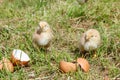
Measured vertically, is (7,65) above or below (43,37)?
below

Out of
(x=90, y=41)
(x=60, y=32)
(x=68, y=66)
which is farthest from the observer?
(x=60, y=32)

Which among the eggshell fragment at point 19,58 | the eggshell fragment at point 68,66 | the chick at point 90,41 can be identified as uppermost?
the chick at point 90,41

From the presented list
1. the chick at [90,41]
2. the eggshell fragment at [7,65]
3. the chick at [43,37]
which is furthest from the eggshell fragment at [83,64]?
the eggshell fragment at [7,65]

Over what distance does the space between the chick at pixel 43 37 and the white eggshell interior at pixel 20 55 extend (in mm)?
167

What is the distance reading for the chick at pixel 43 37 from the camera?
2943 millimetres

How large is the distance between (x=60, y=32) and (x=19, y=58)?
71 centimetres

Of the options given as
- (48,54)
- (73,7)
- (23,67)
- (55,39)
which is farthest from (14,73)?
(73,7)

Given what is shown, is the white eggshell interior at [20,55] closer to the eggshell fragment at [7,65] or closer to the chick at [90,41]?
the eggshell fragment at [7,65]

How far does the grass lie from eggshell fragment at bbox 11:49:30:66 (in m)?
0.05

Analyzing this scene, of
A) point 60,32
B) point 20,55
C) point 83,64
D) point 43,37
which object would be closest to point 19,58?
point 20,55

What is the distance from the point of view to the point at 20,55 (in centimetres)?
276

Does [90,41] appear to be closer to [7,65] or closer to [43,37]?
[43,37]

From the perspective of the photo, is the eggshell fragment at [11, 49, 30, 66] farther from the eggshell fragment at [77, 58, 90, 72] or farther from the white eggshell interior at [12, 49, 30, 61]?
the eggshell fragment at [77, 58, 90, 72]

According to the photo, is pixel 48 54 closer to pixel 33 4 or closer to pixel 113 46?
pixel 113 46
